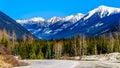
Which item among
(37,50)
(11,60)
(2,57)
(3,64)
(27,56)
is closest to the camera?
(3,64)

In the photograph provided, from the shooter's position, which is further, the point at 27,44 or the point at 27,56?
the point at 27,44

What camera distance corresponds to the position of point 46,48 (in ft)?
650

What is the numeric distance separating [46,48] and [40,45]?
318 cm

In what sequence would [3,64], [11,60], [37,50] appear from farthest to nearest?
[37,50] < [11,60] < [3,64]

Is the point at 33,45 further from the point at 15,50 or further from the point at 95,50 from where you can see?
the point at 95,50

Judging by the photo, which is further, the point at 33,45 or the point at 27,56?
the point at 33,45

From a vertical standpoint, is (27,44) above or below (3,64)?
above

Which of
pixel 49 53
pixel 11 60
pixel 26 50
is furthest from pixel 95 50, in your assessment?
pixel 11 60

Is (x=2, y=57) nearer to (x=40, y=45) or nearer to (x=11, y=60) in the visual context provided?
(x=11, y=60)

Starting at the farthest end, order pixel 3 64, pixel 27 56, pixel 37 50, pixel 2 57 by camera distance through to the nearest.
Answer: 1. pixel 37 50
2. pixel 27 56
3. pixel 2 57
4. pixel 3 64

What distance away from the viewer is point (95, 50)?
199250 millimetres

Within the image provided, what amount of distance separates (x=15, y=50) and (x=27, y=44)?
21.7 feet

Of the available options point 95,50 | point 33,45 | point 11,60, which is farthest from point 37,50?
point 11,60

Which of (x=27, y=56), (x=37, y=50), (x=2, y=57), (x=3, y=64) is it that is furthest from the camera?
(x=37, y=50)
